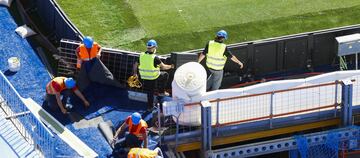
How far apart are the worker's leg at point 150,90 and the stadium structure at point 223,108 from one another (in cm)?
20

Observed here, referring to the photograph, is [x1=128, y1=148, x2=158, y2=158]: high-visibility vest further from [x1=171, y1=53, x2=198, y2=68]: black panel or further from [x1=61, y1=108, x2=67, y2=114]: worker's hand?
[x1=171, y1=53, x2=198, y2=68]: black panel

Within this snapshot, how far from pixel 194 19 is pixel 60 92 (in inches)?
238

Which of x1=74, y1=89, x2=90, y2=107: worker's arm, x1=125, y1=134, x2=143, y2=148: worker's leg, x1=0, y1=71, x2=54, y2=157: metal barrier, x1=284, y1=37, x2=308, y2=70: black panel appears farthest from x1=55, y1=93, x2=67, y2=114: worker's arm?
x1=284, y1=37, x2=308, y2=70: black panel

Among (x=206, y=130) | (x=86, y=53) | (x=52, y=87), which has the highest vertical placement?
(x=86, y=53)

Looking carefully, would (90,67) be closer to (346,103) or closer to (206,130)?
(206,130)

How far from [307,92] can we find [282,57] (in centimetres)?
212

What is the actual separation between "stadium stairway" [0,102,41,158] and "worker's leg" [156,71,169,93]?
3408 millimetres

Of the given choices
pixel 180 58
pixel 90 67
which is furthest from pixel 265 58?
pixel 90 67

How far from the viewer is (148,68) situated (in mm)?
19188

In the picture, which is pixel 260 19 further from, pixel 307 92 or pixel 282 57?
pixel 307 92

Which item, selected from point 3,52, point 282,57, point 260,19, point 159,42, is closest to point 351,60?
point 282,57

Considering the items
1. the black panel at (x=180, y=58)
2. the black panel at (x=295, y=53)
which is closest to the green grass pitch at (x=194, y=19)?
the black panel at (x=295, y=53)

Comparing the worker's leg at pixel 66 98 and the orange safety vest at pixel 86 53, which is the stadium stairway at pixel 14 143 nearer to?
the worker's leg at pixel 66 98

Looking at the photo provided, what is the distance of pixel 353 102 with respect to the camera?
19406 millimetres
